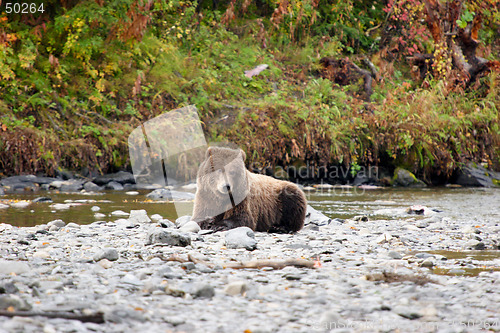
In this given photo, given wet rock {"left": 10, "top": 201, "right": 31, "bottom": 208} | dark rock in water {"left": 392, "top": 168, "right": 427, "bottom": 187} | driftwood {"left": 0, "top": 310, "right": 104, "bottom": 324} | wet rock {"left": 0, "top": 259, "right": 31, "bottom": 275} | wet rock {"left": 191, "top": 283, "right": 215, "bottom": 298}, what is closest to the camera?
driftwood {"left": 0, "top": 310, "right": 104, "bottom": 324}

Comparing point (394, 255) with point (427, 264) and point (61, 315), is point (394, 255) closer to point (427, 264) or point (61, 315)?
point (427, 264)

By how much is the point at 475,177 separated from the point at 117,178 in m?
8.79

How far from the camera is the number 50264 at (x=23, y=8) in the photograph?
1154 cm

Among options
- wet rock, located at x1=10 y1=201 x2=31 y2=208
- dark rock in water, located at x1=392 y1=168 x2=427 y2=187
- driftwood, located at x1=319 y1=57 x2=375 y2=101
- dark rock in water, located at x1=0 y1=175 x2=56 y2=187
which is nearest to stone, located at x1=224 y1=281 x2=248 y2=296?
wet rock, located at x1=10 y1=201 x2=31 y2=208

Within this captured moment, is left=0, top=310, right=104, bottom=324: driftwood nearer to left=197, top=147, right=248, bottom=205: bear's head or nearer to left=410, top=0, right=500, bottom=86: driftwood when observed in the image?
left=197, top=147, right=248, bottom=205: bear's head

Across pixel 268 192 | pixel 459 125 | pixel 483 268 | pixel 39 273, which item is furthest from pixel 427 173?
pixel 39 273

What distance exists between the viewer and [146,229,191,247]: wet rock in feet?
13.4

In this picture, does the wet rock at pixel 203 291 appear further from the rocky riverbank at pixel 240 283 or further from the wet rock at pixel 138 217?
the wet rock at pixel 138 217

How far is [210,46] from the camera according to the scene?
1391cm

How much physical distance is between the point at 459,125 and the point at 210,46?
23.1 ft

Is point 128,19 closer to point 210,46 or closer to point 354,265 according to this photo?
point 210,46

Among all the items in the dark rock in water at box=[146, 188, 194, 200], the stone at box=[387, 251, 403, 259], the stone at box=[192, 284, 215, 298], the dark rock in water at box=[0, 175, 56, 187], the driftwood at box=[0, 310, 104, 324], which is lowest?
the dark rock in water at box=[146, 188, 194, 200]

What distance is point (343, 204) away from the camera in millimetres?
8422

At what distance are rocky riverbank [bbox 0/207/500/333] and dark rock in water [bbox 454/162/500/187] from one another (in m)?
8.34
